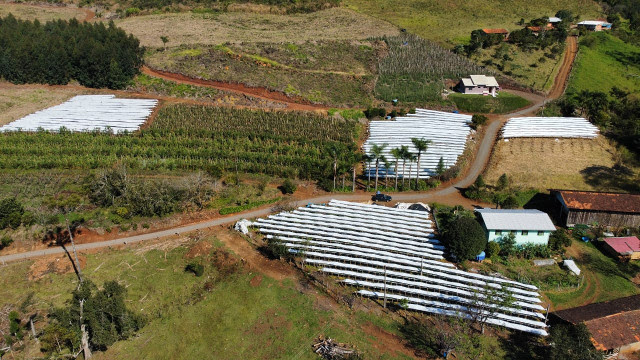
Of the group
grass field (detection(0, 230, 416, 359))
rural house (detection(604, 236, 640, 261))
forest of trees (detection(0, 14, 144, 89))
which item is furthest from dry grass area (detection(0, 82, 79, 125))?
rural house (detection(604, 236, 640, 261))

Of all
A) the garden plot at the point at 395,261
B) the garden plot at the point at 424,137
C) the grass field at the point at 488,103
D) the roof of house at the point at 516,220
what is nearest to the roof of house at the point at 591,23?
the grass field at the point at 488,103

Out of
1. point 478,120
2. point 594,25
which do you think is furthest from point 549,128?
point 594,25

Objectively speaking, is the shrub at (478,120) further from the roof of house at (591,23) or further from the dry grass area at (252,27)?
the roof of house at (591,23)

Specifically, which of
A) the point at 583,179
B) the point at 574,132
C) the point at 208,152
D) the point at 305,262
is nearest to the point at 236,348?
the point at 305,262

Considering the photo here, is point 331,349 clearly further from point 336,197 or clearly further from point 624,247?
point 624,247

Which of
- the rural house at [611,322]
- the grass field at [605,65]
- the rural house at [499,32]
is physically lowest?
the rural house at [611,322]

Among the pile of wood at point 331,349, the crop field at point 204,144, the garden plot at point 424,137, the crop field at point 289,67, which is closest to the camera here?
the pile of wood at point 331,349
